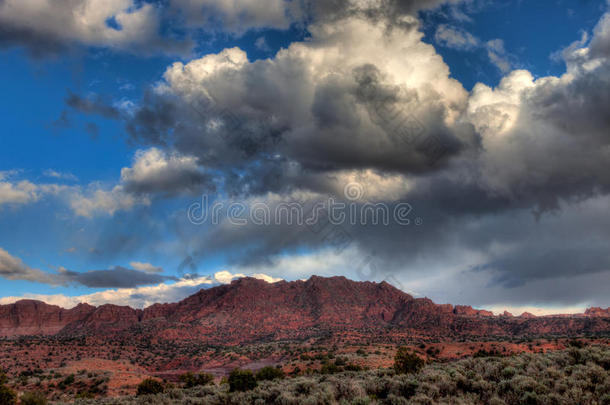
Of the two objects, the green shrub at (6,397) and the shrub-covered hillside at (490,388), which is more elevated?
the shrub-covered hillside at (490,388)

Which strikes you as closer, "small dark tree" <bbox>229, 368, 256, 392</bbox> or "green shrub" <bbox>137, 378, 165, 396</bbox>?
"small dark tree" <bbox>229, 368, 256, 392</bbox>

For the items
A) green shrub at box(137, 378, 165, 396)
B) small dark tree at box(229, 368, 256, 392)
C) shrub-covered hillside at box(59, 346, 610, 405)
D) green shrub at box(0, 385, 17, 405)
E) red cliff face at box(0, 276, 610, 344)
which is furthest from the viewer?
red cliff face at box(0, 276, 610, 344)

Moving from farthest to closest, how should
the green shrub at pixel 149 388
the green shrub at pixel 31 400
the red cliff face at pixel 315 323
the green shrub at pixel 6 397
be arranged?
1. the red cliff face at pixel 315 323
2. the green shrub at pixel 149 388
3. the green shrub at pixel 6 397
4. the green shrub at pixel 31 400

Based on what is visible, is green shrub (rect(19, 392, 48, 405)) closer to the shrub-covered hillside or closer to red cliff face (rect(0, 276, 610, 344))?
the shrub-covered hillside

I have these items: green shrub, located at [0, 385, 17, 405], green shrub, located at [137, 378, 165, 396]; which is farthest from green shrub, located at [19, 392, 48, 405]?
green shrub, located at [137, 378, 165, 396]

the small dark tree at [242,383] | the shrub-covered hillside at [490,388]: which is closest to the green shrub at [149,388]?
the small dark tree at [242,383]

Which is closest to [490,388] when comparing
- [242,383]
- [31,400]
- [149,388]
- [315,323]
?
[242,383]

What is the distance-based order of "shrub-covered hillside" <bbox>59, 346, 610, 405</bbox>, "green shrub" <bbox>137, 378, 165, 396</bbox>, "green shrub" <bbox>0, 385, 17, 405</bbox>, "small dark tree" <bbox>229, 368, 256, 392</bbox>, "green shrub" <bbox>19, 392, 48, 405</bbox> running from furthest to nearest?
"green shrub" <bbox>137, 378, 165, 396</bbox> < "green shrub" <bbox>0, 385, 17, 405</bbox> < "small dark tree" <bbox>229, 368, 256, 392</bbox> < "green shrub" <bbox>19, 392, 48, 405</bbox> < "shrub-covered hillside" <bbox>59, 346, 610, 405</bbox>

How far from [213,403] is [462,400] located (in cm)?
1320

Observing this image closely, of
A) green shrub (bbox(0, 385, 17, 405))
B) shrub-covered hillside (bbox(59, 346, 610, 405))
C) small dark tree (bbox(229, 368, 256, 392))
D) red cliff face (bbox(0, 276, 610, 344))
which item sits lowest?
red cliff face (bbox(0, 276, 610, 344))

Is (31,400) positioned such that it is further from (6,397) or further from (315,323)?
(315,323)

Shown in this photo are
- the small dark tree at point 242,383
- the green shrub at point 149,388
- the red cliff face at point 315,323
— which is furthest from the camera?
the red cliff face at point 315,323

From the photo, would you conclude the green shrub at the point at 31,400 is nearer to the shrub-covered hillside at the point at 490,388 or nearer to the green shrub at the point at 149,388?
the shrub-covered hillside at the point at 490,388

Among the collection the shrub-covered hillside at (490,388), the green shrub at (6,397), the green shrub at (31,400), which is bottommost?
the green shrub at (6,397)
